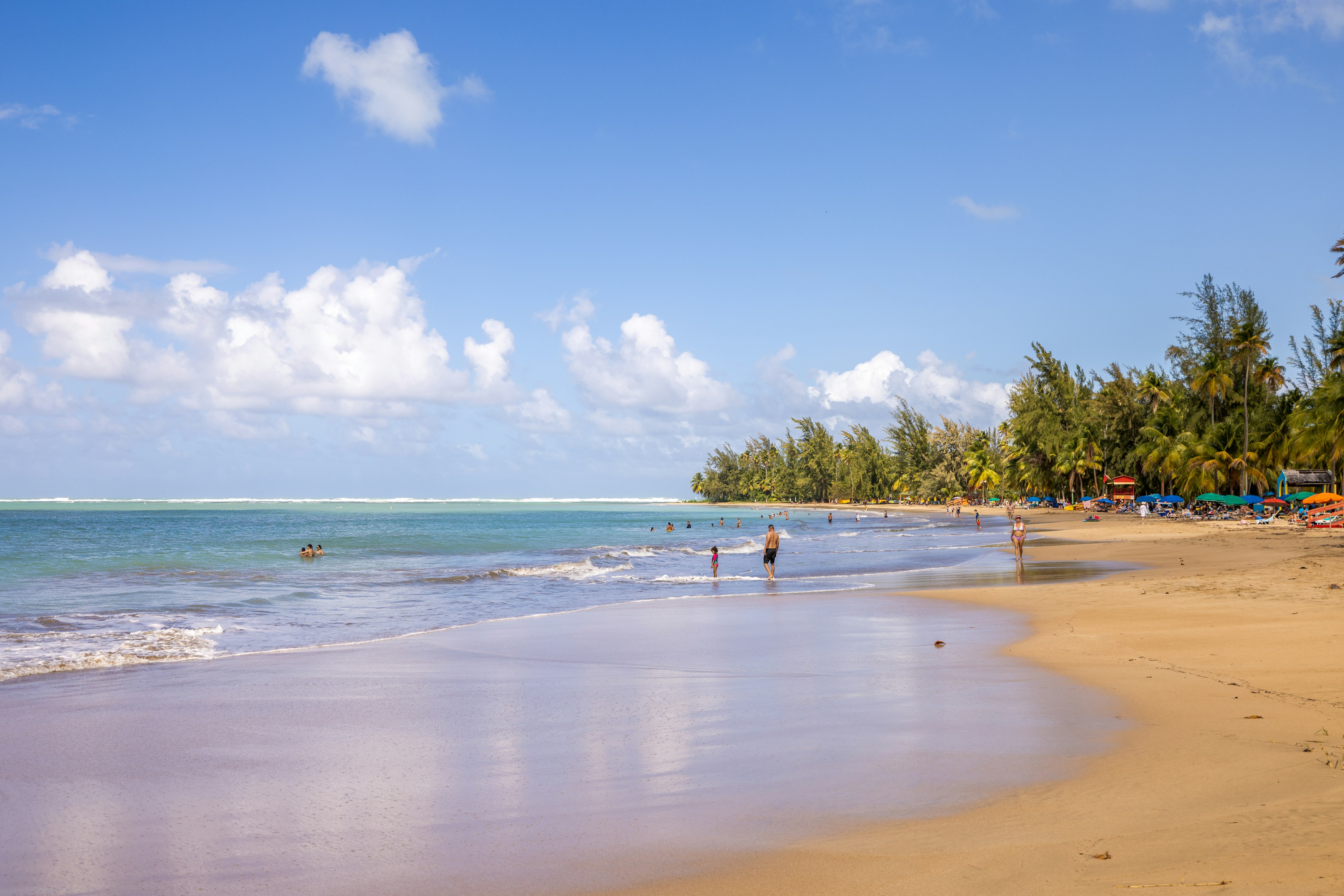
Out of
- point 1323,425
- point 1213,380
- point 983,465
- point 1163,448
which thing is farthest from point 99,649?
point 983,465

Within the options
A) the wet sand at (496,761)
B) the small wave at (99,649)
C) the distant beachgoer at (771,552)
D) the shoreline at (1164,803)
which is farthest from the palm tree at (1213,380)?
the small wave at (99,649)

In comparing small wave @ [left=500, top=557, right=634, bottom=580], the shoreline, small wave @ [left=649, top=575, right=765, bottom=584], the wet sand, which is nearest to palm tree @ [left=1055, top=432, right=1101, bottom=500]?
small wave @ [left=500, top=557, right=634, bottom=580]

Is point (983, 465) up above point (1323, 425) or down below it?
below

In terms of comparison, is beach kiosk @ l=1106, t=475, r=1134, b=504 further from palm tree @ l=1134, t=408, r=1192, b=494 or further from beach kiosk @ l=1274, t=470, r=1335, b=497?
beach kiosk @ l=1274, t=470, r=1335, b=497

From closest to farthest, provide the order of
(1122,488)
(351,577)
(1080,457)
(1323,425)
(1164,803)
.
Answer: (1164,803), (351,577), (1323,425), (1122,488), (1080,457)

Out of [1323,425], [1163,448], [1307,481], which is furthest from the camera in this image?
[1163,448]

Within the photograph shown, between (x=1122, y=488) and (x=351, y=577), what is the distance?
73.3 metres

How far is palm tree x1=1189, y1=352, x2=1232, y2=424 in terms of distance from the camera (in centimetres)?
6506

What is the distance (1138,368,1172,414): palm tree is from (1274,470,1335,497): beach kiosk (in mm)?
18492

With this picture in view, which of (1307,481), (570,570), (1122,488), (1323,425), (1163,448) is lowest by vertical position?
(570,570)

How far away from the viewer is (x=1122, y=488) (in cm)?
8056

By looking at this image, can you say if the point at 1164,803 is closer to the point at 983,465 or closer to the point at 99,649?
the point at 99,649

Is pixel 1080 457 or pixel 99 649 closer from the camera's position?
pixel 99 649

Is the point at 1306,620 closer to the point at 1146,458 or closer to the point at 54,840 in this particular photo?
the point at 54,840
